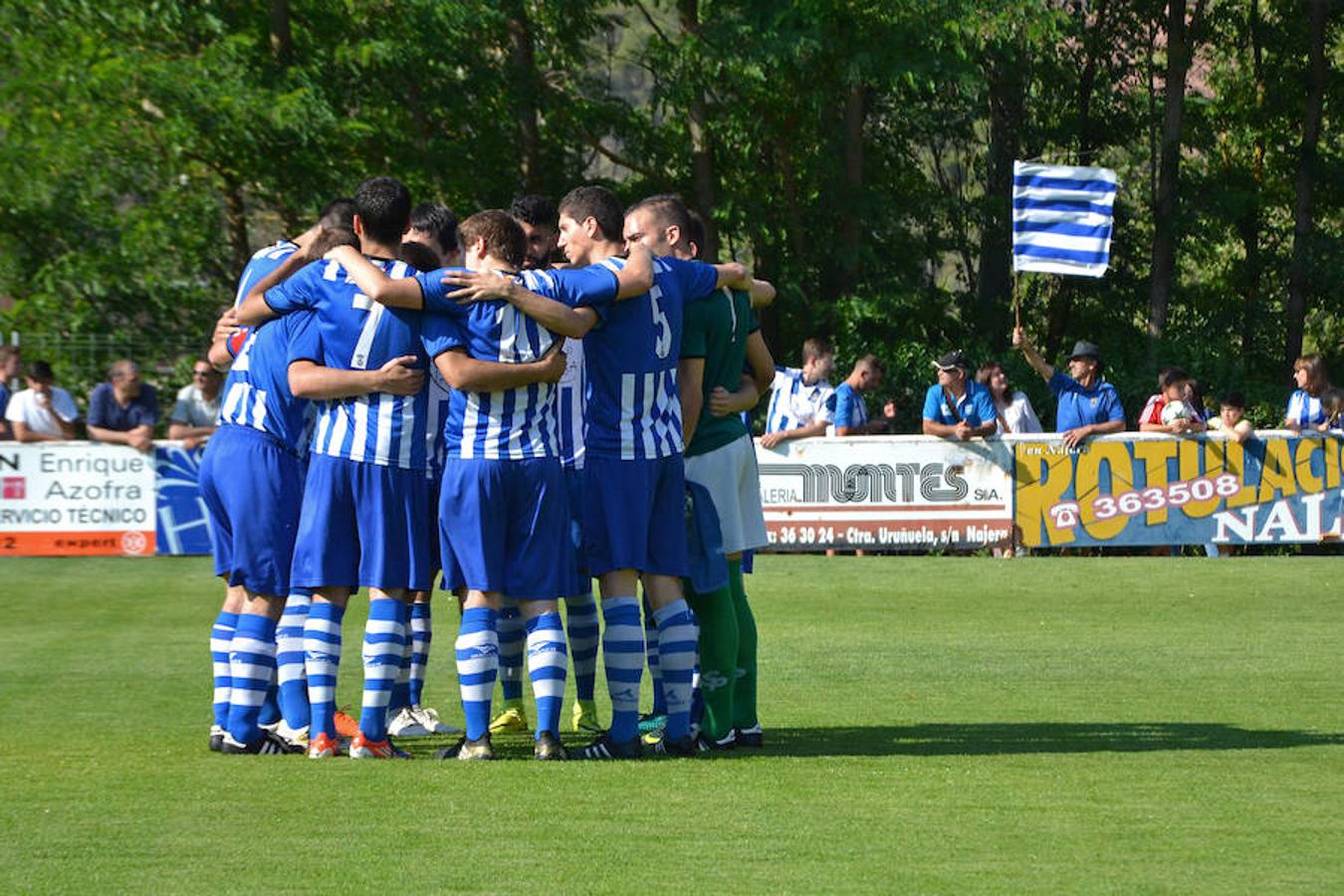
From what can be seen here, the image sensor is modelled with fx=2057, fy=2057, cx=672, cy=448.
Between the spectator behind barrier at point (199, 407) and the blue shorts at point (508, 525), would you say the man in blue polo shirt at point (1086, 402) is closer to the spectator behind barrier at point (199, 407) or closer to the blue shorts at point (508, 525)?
the spectator behind barrier at point (199, 407)

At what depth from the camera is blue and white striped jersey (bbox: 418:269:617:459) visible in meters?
7.46

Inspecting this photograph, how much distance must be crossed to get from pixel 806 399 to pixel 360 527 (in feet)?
39.1

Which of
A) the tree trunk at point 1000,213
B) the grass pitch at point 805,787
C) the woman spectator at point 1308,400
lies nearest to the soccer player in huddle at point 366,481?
the grass pitch at point 805,787

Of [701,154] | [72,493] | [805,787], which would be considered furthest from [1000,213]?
[805,787]

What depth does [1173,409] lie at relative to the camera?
18.8 meters

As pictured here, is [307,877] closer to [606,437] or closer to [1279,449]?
[606,437]

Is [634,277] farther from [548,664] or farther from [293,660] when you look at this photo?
[293,660]

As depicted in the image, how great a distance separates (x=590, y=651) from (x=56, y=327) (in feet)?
58.1

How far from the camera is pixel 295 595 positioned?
8133mm

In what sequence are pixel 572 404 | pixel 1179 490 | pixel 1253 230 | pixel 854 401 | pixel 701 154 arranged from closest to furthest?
1. pixel 572 404
2. pixel 1179 490
3. pixel 854 401
4. pixel 701 154
5. pixel 1253 230

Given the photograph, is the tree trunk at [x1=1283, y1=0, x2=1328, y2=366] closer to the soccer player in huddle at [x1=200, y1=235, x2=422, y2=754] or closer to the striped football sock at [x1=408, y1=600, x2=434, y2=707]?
the striped football sock at [x1=408, y1=600, x2=434, y2=707]

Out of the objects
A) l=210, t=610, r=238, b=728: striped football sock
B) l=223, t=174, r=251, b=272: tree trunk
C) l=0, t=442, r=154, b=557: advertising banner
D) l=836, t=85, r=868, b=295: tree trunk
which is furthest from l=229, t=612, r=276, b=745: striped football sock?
l=836, t=85, r=868, b=295: tree trunk

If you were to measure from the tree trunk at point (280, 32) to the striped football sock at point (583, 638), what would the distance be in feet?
58.4

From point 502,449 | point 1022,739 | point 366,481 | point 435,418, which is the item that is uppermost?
point 435,418
